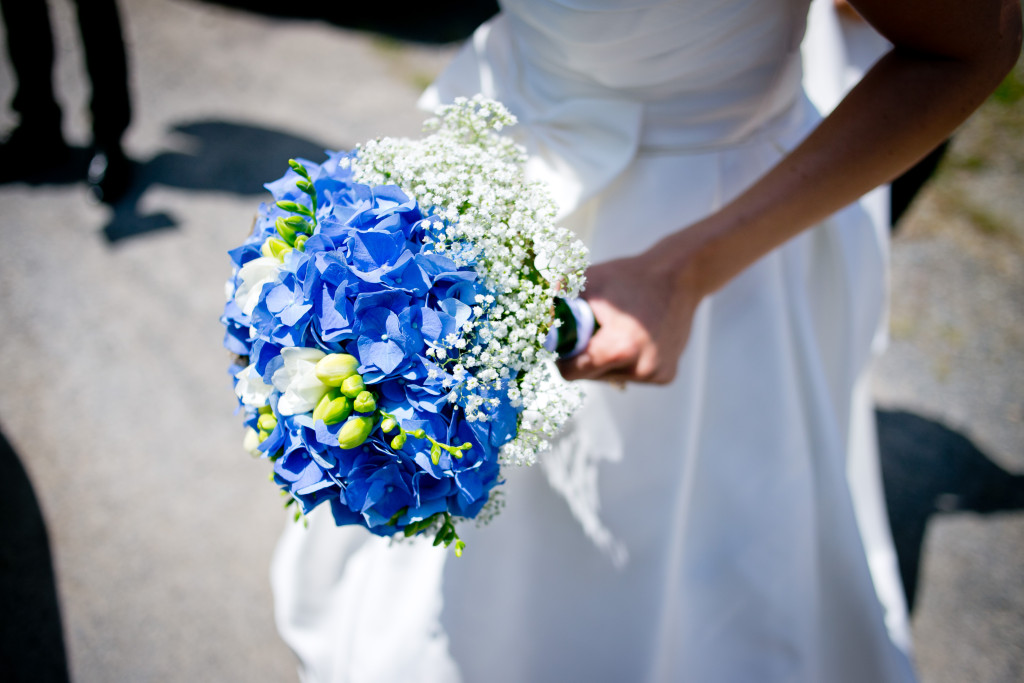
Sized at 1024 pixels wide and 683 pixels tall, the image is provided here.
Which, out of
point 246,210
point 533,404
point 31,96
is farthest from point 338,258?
point 31,96

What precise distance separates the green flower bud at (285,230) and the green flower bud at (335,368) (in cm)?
24

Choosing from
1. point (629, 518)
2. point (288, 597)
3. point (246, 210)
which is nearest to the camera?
point (629, 518)

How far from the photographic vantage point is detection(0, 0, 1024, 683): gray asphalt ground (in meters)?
2.16

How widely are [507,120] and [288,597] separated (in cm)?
157

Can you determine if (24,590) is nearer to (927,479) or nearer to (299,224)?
(299,224)

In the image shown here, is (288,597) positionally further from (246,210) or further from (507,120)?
(246,210)

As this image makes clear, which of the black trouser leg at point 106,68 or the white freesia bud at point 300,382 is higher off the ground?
the white freesia bud at point 300,382

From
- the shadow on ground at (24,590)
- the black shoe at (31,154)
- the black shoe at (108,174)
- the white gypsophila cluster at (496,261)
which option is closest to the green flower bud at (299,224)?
the white gypsophila cluster at (496,261)

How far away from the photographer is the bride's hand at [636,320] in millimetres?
1137

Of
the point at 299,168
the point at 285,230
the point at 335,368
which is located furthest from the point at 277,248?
the point at 335,368

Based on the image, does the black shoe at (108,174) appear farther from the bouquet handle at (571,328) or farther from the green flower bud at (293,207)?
the bouquet handle at (571,328)

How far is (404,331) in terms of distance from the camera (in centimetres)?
80

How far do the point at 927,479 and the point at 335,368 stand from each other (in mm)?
2829

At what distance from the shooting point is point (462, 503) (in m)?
0.88
